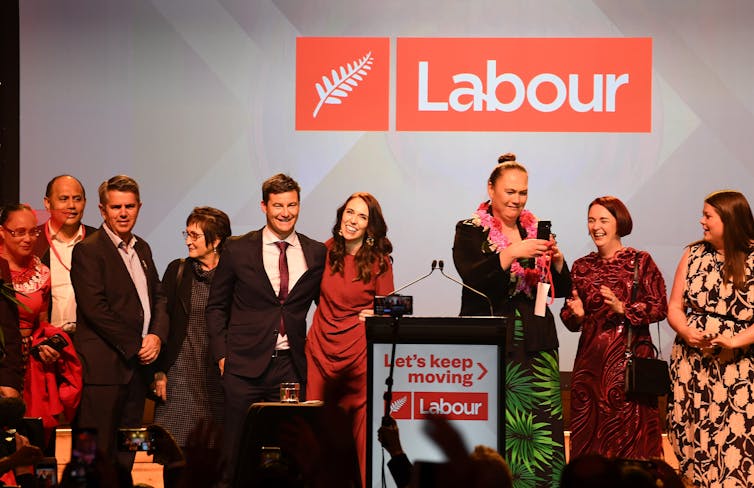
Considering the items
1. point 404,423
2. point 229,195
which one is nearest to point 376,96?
point 229,195

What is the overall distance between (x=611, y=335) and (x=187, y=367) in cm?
222

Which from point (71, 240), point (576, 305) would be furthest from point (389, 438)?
point (71, 240)

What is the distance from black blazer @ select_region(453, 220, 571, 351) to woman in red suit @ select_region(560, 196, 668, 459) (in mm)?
490

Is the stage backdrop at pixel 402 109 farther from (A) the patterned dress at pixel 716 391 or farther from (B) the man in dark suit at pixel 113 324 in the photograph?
(A) the patterned dress at pixel 716 391

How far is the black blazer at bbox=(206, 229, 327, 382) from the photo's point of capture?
212 inches

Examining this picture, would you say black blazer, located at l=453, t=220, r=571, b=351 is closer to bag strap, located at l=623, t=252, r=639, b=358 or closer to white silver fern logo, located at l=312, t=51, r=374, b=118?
bag strap, located at l=623, t=252, r=639, b=358

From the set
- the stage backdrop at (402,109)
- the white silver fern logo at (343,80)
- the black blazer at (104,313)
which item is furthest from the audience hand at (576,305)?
the white silver fern logo at (343,80)

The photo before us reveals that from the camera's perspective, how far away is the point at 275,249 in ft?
18.1

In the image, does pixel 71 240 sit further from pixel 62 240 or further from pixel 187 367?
pixel 187 367

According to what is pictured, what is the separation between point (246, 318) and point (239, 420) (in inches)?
20.1

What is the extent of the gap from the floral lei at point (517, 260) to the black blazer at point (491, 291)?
28 mm

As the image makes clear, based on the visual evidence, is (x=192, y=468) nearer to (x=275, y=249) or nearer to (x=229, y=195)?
(x=275, y=249)

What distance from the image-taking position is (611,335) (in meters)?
5.54

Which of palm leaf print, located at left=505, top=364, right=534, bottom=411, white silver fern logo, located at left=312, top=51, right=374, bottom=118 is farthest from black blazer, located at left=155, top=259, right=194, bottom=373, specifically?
white silver fern logo, located at left=312, top=51, right=374, bottom=118
